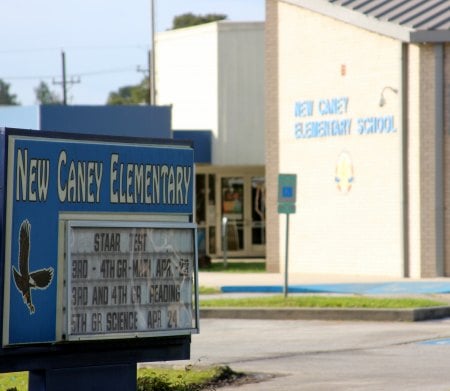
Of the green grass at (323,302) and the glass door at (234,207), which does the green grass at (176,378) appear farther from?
the glass door at (234,207)

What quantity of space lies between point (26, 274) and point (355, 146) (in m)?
22.8

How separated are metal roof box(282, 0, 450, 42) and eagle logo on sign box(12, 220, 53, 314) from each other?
21101 mm

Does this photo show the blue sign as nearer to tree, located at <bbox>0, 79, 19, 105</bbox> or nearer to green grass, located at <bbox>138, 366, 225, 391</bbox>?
green grass, located at <bbox>138, 366, 225, 391</bbox>

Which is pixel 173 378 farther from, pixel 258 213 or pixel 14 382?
pixel 258 213

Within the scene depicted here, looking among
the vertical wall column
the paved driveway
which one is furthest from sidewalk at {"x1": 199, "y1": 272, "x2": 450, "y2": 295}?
the paved driveway

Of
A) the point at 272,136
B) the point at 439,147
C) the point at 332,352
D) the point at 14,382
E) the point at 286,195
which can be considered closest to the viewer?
the point at 14,382

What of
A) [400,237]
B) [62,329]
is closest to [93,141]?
[62,329]

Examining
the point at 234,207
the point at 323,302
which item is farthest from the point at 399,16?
the point at 234,207

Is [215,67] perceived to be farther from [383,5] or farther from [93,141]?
[93,141]

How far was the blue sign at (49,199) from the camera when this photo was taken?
30.8 feet

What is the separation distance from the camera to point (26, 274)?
948cm

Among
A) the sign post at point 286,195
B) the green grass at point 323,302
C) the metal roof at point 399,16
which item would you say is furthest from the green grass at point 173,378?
the metal roof at point 399,16

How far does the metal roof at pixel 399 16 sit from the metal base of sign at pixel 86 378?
67.2 feet

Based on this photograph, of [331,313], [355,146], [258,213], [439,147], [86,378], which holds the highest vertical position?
[355,146]
